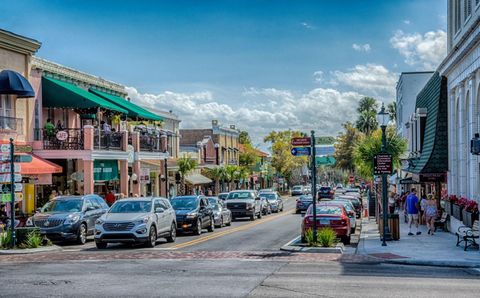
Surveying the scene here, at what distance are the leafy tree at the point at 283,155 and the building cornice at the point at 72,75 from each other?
63.1 metres

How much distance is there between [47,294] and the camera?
1260 cm

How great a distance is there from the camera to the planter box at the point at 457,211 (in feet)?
83.6

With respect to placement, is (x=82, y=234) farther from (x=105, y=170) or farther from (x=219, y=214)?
(x=105, y=170)

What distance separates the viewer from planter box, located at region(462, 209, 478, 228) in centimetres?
2323

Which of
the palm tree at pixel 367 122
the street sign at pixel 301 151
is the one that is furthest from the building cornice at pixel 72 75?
the palm tree at pixel 367 122

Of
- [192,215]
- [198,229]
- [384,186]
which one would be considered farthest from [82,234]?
[384,186]

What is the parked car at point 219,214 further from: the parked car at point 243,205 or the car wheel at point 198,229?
the parked car at point 243,205

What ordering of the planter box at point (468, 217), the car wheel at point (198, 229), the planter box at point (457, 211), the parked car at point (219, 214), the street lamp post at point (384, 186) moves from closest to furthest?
the planter box at point (468, 217)
the street lamp post at point (384, 186)
the planter box at point (457, 211)
the car wheel at point (198, 229)
the parked car at point (219, 214)

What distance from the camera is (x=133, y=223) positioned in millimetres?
22703

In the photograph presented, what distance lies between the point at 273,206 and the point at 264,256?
31349mm

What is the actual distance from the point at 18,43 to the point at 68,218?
1100cm

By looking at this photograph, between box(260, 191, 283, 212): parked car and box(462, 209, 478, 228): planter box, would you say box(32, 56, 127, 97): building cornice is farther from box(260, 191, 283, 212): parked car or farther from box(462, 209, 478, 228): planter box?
box(462, 209, 478, 228): planter box

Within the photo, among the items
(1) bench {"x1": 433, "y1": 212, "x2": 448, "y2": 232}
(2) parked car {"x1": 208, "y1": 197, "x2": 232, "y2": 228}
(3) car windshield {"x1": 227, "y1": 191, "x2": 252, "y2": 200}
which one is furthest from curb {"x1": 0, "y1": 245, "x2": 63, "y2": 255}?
(3) car windshield {"x1": 227, "y1": 191, "x2": 252, "y2": 200}

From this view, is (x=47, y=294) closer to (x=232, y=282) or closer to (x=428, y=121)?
(x=232, y=282)
